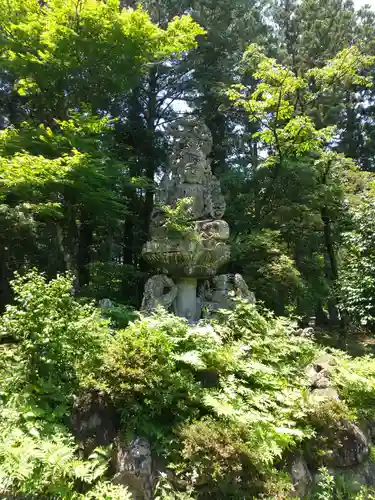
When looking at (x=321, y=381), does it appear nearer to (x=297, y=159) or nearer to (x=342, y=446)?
(x=342, y=446)

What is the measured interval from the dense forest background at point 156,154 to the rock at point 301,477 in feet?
16.1

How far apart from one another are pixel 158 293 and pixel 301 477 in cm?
434

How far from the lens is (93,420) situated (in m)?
3.96

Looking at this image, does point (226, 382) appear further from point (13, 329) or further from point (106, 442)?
point (13, 329)

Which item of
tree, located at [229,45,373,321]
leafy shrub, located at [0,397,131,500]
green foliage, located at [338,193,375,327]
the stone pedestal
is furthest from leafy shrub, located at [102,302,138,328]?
tree, located at [229,45,373,321]

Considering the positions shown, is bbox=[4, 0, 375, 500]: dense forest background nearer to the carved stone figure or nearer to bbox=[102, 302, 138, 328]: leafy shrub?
bbox=[102, 302, 138, 328]: leafy shrub

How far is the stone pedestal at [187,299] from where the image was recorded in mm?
7852

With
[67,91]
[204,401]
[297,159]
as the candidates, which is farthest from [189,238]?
[297,159]

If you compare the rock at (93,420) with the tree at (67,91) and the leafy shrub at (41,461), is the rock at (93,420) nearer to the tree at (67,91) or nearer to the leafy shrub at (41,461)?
the leafy shrub at (41,461)

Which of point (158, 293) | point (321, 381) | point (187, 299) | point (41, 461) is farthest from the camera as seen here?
point (187, 299)

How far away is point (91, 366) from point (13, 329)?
3.01ft

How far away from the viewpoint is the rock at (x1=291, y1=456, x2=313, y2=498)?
3.97 meters

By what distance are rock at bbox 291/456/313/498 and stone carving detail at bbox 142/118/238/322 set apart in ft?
12.8

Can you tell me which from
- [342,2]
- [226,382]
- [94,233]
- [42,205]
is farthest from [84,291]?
[342,2]
